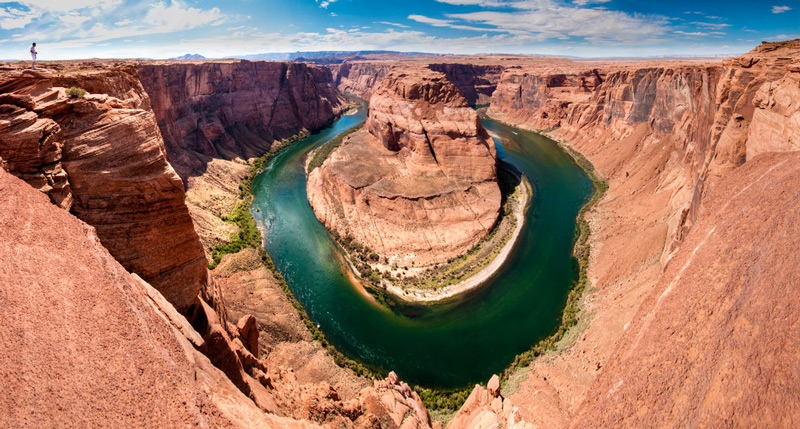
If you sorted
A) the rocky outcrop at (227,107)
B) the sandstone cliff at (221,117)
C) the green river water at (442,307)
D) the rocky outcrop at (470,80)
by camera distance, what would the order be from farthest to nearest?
the rocky outcrop at (470,80) → the rocky outcrop at (227,107) → the sandstone cliff at (221,117) → the green river water at (442,307)

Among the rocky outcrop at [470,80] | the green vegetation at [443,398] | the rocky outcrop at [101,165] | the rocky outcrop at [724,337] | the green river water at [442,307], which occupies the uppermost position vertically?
the rocky outcrop at [470,80]

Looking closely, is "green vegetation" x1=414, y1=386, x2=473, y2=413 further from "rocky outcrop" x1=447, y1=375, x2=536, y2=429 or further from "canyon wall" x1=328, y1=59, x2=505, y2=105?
"canyon wall" x1=328, y1=59, x2=505, y2=105

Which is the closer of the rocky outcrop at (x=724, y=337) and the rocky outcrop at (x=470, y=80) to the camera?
the rocky outcrop at (x=724, y=337)

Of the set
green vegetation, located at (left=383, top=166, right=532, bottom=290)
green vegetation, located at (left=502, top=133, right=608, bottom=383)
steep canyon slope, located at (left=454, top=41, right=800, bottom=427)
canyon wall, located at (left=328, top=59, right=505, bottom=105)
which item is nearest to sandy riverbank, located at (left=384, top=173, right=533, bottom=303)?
green vegetation, located at (left=383, top=166, right=532, bottom=290)

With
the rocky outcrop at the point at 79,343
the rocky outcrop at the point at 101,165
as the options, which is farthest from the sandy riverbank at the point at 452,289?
the rocky outcrop at the point at 79,343

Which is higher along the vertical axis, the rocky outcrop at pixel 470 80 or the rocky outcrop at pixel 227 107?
the rocky outcrop at pixel 470 80

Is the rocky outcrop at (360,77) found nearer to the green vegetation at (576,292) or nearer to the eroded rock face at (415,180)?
the eroded rock face at (415,180)

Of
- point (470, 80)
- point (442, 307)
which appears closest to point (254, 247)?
point (442, 307)
